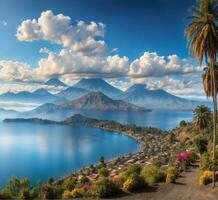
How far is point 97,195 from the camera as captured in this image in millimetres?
18641

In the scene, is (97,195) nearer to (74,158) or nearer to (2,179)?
(2,179)

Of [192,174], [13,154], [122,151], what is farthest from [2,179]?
[192,174]

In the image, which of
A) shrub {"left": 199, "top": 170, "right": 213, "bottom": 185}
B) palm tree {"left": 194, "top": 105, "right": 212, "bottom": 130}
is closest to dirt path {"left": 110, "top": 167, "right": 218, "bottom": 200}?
shrub {"left": 199, "top": 170, "right": 213, "bottom": 185}

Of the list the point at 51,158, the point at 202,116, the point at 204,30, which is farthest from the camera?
the point at 51,158

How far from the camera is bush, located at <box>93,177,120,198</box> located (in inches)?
738

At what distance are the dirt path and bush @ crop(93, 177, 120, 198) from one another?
0.95 metres

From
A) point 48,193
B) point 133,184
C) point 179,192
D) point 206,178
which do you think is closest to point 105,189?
point 133,184

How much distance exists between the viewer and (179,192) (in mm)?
19391

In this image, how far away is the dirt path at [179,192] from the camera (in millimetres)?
18250

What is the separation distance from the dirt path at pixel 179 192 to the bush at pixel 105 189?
0.95 m

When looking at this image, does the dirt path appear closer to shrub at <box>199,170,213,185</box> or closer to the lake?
shrub at <box>199,170,213,185</box>

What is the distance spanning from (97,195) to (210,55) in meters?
12.2

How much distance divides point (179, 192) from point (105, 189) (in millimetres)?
5099

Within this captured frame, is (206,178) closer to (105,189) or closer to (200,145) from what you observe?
(105,189)
